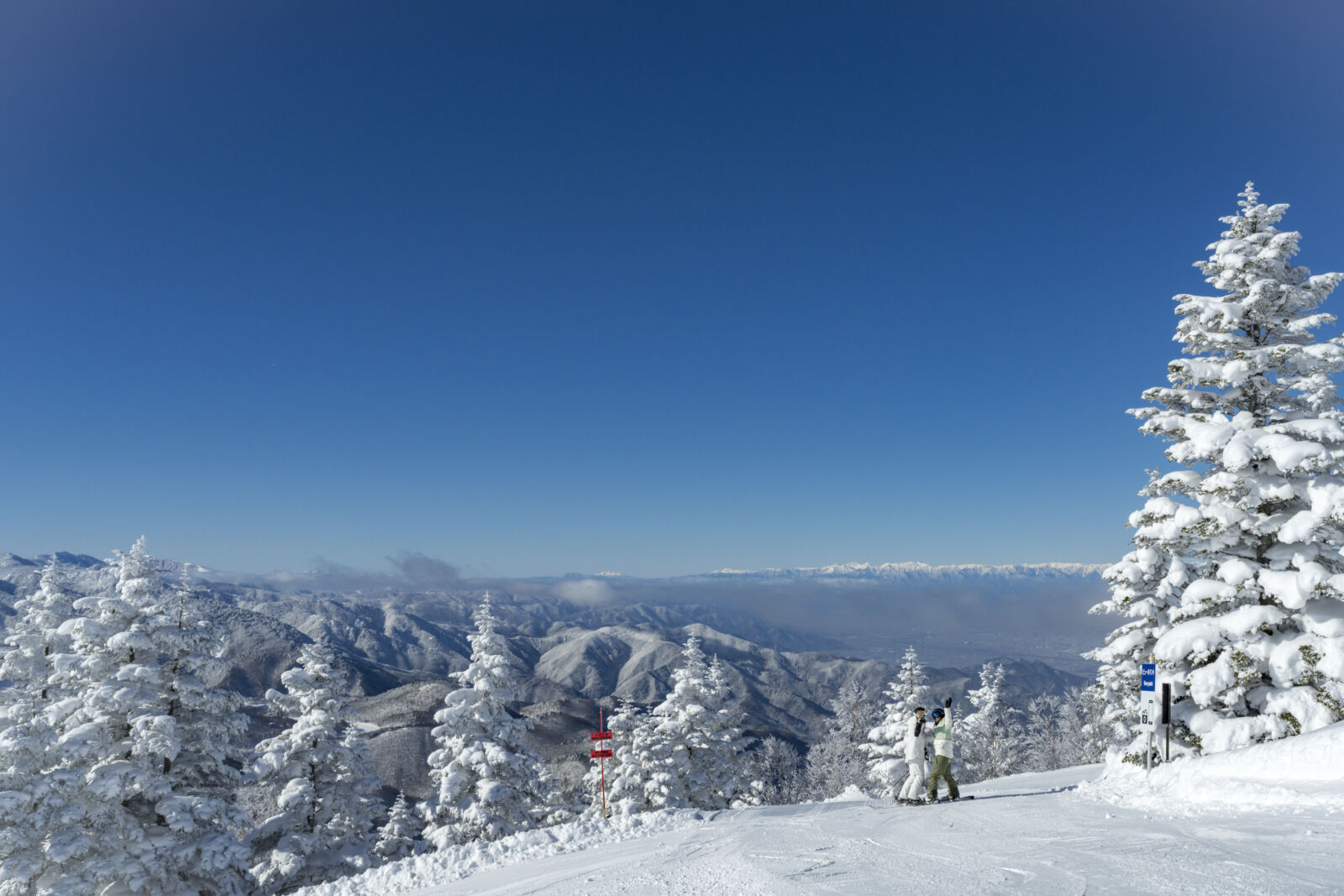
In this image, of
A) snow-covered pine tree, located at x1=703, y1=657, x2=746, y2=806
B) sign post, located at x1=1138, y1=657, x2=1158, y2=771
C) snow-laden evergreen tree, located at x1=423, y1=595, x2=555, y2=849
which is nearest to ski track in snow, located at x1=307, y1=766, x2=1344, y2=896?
sign post, located at x1=1138, y1=657, x2=1158, y2=771

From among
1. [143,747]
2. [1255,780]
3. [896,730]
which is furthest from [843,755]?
[143,747]

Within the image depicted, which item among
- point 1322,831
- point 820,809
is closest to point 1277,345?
point 1322,831

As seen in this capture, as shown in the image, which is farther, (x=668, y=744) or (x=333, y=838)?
(x=668, y=744)

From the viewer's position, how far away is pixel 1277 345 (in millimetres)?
13484

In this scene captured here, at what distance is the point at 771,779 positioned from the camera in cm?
9181

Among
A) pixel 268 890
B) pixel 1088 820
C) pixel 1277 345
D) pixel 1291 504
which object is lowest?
pixel 268 890

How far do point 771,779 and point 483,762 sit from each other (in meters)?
80.2

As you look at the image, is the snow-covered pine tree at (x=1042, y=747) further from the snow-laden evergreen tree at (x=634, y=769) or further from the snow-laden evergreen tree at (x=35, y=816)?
the snow-laden evergreen tree at (x=35, y=816)

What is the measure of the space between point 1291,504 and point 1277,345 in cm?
338

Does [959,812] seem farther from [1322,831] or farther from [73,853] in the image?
[73,853]

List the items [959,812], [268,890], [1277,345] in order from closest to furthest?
1. [959,812]
2. [1277,345]
3. [268,890]

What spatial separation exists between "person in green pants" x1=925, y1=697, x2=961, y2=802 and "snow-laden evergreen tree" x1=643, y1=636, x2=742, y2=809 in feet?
59.6

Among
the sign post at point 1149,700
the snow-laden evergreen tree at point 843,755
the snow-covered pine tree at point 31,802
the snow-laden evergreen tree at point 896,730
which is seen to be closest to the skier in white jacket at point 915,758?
the sign post at point 1149,700

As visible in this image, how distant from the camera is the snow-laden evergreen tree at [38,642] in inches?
708
